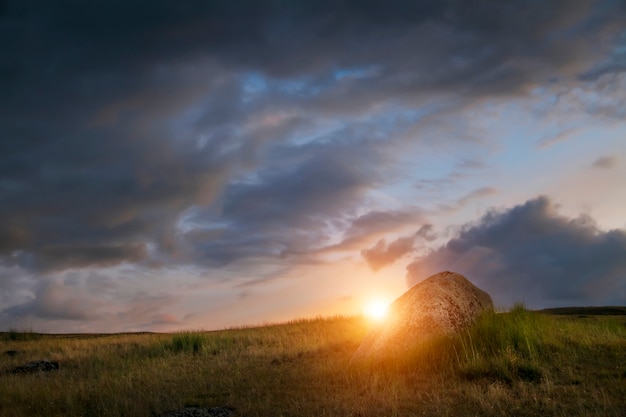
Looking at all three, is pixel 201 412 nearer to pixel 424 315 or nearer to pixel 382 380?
pixel 382 380

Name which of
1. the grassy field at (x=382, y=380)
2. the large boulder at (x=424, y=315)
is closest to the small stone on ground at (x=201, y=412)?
the grassy field at (x=382, y=380)

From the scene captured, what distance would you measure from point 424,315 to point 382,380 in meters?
2.77

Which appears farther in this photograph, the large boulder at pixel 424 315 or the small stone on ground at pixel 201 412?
the large boulder at pixel 424 315

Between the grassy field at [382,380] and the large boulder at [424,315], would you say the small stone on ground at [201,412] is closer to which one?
the grassy field at [382,380]

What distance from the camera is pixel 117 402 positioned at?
A: 11156 millimetres

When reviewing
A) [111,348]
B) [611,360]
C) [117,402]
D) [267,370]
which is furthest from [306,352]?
[111,348]

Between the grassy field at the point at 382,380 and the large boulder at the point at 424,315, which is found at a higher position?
the large boulder at the point at 424,315

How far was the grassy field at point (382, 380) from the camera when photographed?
966 cm

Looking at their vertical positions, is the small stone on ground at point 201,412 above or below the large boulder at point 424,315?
below

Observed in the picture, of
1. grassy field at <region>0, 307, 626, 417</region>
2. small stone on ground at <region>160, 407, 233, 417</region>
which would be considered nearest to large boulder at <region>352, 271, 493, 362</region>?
grassy field at <region>0, 307, 626, 417</region>

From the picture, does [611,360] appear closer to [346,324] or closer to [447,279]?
[447,279]

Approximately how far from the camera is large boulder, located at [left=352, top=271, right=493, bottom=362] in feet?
44.1

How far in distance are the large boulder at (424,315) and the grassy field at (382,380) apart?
0.41 metres

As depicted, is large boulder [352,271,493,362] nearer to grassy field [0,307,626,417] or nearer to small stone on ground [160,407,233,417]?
grassy field [0,307,626,417]
